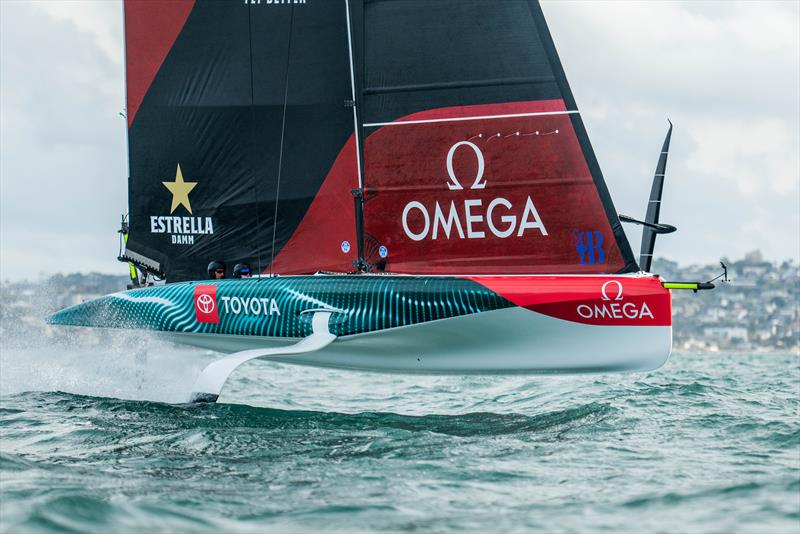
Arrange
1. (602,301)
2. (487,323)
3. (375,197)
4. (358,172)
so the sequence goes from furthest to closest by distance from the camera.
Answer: (358,172), (375,197), (487,323), (602,301)

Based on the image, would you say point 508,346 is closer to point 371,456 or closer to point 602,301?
point 602,301

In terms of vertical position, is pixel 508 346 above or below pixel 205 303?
below

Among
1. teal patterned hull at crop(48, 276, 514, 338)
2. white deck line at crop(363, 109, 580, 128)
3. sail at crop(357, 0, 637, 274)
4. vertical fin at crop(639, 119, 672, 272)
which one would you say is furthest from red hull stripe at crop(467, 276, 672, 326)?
white deck line at crop(363, 109, 580, 128)

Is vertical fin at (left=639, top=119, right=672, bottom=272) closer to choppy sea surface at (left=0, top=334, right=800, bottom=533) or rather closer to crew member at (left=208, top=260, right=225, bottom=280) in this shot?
choppy sea surface at (left=0, top=334, right=800, bottom=533)

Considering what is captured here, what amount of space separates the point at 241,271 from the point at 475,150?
2.71 meters

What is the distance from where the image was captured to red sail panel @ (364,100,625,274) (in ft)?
29.9

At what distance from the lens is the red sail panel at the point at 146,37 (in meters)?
10.9

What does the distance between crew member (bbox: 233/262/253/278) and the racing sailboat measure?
15cm

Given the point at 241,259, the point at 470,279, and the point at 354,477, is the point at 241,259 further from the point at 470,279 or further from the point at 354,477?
the point at 354,477

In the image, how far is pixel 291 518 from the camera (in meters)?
5.30

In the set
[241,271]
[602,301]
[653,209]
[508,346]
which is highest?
[653,209]

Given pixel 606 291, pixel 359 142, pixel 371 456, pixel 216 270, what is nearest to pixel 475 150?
pixel 359 142

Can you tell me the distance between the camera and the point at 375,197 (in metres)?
9.77

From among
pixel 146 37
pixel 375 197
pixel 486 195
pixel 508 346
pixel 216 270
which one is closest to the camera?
pixel 508 346
